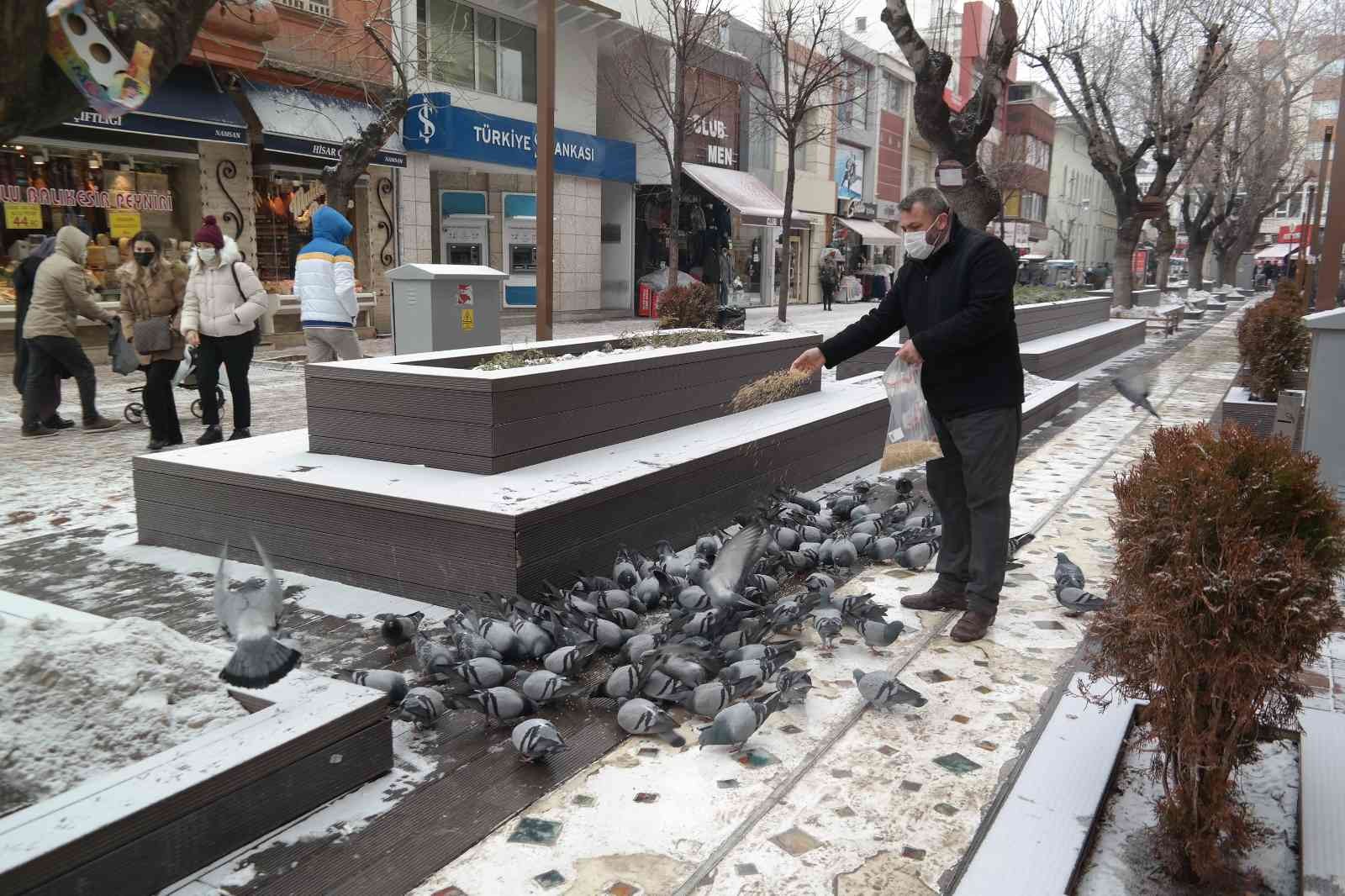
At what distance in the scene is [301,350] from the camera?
16562 millimetres

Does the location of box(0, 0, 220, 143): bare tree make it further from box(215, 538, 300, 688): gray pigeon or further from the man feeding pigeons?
the man feeding pigeons

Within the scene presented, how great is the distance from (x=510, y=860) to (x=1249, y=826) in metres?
1.90

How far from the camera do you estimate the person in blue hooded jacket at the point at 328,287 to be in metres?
8.50

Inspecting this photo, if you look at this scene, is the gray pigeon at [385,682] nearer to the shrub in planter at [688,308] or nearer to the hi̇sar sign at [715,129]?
the shrub in planter at [688,308]

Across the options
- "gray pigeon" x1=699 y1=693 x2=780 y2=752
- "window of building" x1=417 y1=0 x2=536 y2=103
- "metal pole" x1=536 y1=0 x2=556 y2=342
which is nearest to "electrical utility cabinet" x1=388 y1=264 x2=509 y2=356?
"metal pole" x1=536 y1=0 x2=556 y2=342

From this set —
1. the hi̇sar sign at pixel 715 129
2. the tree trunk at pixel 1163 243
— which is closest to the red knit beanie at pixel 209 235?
the hi̇sar sign at pixel 715 129

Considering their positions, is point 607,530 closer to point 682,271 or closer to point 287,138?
point 287,138

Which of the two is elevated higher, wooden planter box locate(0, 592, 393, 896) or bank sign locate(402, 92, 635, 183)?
bank sign locate(402, 92, 635, 183)

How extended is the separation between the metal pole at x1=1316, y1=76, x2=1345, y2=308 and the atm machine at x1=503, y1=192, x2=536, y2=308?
17067mm

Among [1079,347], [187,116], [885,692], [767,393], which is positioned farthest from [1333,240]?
[187,116]

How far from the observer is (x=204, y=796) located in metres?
2.58

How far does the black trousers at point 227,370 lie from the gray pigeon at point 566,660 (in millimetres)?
5485

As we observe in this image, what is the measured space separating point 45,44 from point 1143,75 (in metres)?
25.7

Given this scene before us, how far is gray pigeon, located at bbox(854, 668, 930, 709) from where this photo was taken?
12.0ft
